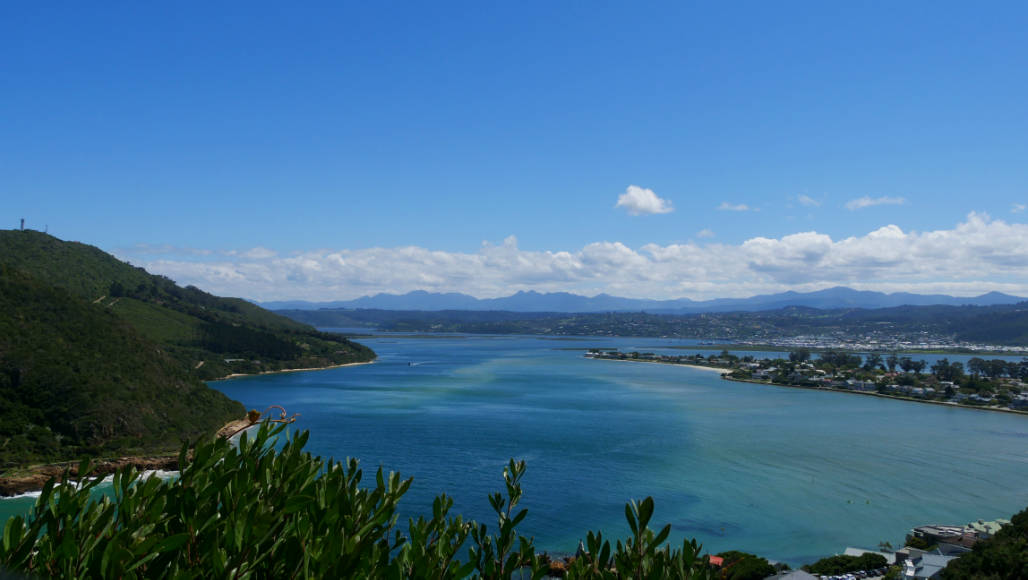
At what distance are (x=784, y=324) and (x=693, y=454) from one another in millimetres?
117284

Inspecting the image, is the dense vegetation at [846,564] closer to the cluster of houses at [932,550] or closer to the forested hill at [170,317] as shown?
the cluster of houses at [932,550]

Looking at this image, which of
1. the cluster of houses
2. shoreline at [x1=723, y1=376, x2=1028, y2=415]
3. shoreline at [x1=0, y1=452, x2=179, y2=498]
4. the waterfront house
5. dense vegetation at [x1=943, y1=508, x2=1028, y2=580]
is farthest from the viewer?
shoreline at [x1=723, y1=376, x2=1028, y2=415]

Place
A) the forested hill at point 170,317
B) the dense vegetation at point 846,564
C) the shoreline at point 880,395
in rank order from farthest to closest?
1. the forested hill at point 170,317
2. the shoreline at point 880,395
3. the dense vegetation at point 846,564

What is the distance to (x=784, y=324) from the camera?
131m

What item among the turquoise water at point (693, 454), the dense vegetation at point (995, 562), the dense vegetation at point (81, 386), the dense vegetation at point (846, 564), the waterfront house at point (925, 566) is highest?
the dense vegetation at point (81, 386)

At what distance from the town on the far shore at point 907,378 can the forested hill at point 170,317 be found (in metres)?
41.3

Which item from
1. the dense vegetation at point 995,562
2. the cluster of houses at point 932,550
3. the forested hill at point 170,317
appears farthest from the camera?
the forested hill at point 170,317

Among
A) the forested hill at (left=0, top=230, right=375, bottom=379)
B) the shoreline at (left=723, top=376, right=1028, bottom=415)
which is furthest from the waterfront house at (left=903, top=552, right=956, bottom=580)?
the forested hill at (left=0, top=230, right=375, bottom=379)

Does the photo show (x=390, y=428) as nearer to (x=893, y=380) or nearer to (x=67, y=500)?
(x=67, y=500)

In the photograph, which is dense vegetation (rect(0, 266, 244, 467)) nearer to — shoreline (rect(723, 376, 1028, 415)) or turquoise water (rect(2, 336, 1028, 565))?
turquoise water (rect(2, 336, 1028, 565))

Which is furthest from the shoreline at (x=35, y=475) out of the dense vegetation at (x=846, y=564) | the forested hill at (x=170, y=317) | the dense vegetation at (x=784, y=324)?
the dense vegetation at (x=784, y=324)

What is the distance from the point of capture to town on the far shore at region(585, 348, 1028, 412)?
41.5 m

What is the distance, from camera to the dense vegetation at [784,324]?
103m

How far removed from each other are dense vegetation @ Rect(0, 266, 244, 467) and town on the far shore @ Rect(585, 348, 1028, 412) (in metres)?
43.2
